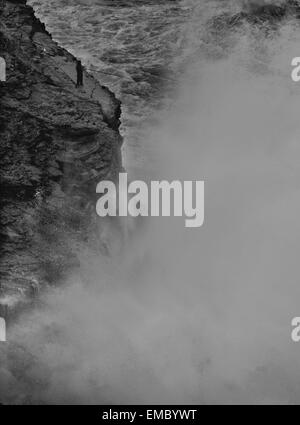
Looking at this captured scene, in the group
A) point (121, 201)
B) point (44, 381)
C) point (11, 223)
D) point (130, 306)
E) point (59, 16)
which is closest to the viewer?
point (44, 381)

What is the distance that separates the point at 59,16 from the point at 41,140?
61.9ft

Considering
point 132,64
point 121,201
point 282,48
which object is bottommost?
point 121,201

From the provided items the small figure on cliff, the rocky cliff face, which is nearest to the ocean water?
the rocky cliff face

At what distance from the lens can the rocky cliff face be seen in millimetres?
30141

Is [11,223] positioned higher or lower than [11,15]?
lower

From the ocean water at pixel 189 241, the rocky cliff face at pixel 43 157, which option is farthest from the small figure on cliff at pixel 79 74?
the ocean water at pixel 189 241

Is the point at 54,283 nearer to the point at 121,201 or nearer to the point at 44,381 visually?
the point at 44,381

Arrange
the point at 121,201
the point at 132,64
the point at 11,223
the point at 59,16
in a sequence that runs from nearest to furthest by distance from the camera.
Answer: the point at 11,223 < the point at 121,201 < the point at 132,64 < the point at 59,16

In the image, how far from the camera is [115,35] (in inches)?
1857

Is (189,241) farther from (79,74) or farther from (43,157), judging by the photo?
(43,157)

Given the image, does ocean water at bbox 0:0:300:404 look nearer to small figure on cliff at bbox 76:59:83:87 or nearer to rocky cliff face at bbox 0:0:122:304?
rocky cliff face at bbox 0:0:122:304

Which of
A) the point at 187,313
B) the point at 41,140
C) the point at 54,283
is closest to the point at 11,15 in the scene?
the point at 41,140

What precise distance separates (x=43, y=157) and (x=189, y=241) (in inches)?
359

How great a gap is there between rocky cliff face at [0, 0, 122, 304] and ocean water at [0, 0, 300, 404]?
122cm
